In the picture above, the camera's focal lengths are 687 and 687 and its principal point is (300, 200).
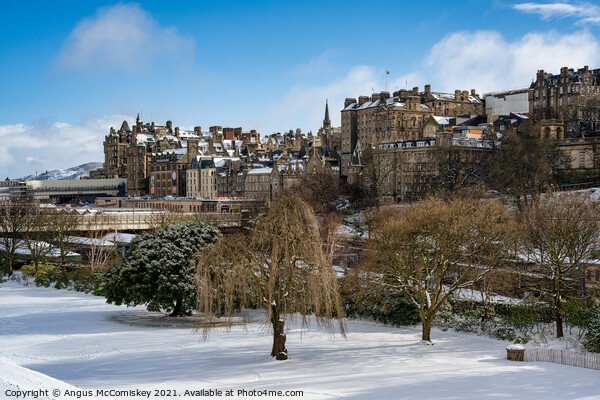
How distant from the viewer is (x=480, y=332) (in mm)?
35250

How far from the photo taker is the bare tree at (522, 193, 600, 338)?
34.6 meters

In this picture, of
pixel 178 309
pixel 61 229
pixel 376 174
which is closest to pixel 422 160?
pixel 376 174

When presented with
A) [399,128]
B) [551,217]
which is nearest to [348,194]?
[399,128]

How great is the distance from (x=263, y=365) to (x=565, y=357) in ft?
41.4

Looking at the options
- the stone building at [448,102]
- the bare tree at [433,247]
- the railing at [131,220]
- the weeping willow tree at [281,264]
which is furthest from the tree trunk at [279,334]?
the stone building at [448,102]

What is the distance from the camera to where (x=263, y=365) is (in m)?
27.6

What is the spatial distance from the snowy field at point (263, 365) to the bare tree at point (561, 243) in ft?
15.5

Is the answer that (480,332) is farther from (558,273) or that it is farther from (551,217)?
(551,217)

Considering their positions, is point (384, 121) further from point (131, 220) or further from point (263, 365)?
point (263, 365)

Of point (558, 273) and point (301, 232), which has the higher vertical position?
point (301, 232)

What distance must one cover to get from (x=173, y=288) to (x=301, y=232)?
12.8 metres

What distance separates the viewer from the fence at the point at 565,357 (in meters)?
28.2

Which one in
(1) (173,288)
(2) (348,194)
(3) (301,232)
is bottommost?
(1) (173,288)

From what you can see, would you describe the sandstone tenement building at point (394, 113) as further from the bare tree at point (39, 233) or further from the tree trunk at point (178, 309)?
the tree trunk at point (178, 309)
